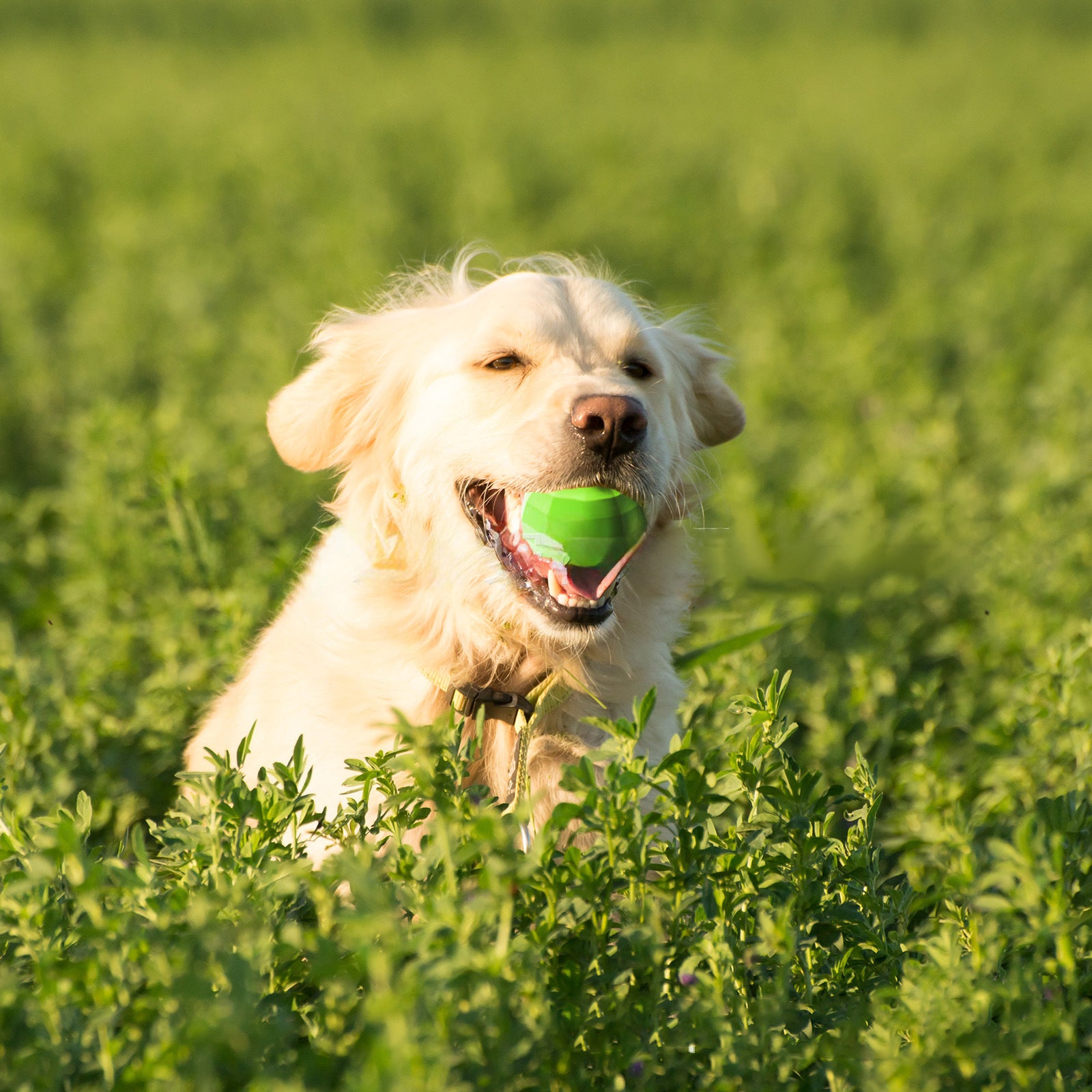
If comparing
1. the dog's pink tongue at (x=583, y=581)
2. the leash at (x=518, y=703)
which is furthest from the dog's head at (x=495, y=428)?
the leash at (x=518, y=703)

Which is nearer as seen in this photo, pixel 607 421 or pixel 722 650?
pixel 607 421

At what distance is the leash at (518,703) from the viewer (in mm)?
2902

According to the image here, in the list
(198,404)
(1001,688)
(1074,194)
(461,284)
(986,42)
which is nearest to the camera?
(461,284)

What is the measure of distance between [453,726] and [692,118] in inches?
964

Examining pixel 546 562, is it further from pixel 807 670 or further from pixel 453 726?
pixel 807 670

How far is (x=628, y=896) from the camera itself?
2242 millimetres

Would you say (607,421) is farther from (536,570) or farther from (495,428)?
(536,570)

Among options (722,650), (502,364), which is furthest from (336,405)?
(722,650)

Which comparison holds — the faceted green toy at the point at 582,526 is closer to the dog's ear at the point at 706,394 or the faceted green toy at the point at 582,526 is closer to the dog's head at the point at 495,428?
the dog's head at the point at 495,428

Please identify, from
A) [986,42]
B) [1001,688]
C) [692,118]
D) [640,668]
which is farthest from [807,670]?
[986,42]

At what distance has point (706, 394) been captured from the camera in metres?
3.85

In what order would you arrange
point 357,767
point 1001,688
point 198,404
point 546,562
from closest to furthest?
point 357,767
point 546,562
point 1001,688
point 198,404

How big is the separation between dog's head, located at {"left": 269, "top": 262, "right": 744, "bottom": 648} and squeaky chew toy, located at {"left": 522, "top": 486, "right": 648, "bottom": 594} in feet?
0.15

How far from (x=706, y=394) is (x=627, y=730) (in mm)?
1821
